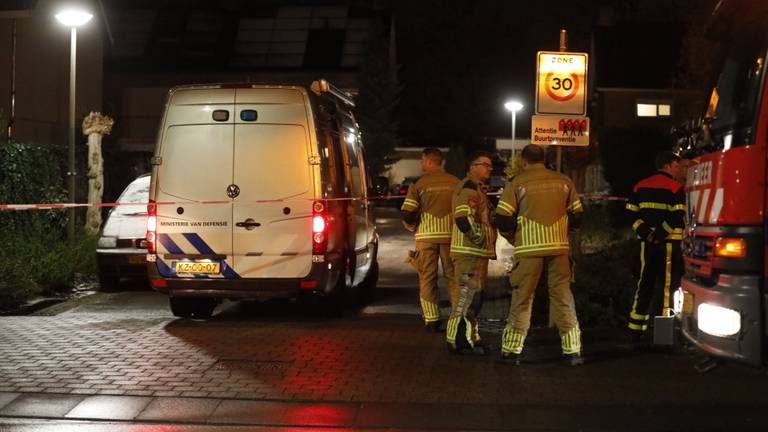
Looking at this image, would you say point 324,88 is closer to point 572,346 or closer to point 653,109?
point 572,346

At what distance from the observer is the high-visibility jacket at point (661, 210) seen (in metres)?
8.44

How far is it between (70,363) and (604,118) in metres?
36.9

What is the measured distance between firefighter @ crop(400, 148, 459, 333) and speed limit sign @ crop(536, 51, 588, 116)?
→ 1337 mm

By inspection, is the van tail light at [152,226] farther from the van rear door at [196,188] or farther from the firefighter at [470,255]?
the firefighter at [470,255]

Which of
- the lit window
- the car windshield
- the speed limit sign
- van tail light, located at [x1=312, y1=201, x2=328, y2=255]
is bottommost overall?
van tail light, located at [x1=312, y1=201, x2=328, y2=255]

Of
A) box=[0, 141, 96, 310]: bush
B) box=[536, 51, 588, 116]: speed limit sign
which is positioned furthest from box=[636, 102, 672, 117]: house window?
box=[536, 51, 588, 116]: speed limit sign

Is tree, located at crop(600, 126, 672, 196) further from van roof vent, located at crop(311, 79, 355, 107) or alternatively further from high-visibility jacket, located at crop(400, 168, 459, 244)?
high-visibility jacket, located at crop(400, 168, 459, 244)

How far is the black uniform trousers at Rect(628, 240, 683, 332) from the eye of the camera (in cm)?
854

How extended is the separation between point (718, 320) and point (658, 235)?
3253 millimetres

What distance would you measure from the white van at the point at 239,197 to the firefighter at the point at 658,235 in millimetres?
3229

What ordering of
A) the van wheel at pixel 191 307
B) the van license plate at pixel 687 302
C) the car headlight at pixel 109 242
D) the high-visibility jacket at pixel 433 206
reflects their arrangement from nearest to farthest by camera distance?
the van license plate at pixel 687 302, the high-visibility jacket at pixel 433 206, the van wheel at pixel 191 307, the car headlight at pixel 109 242

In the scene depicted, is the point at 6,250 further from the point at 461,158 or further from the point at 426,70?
the point at 426,70

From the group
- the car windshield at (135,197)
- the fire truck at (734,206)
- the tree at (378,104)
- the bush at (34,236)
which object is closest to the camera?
the fire truck at (734,206)

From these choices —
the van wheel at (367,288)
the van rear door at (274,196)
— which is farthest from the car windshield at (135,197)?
the van rear door at (274,196)
